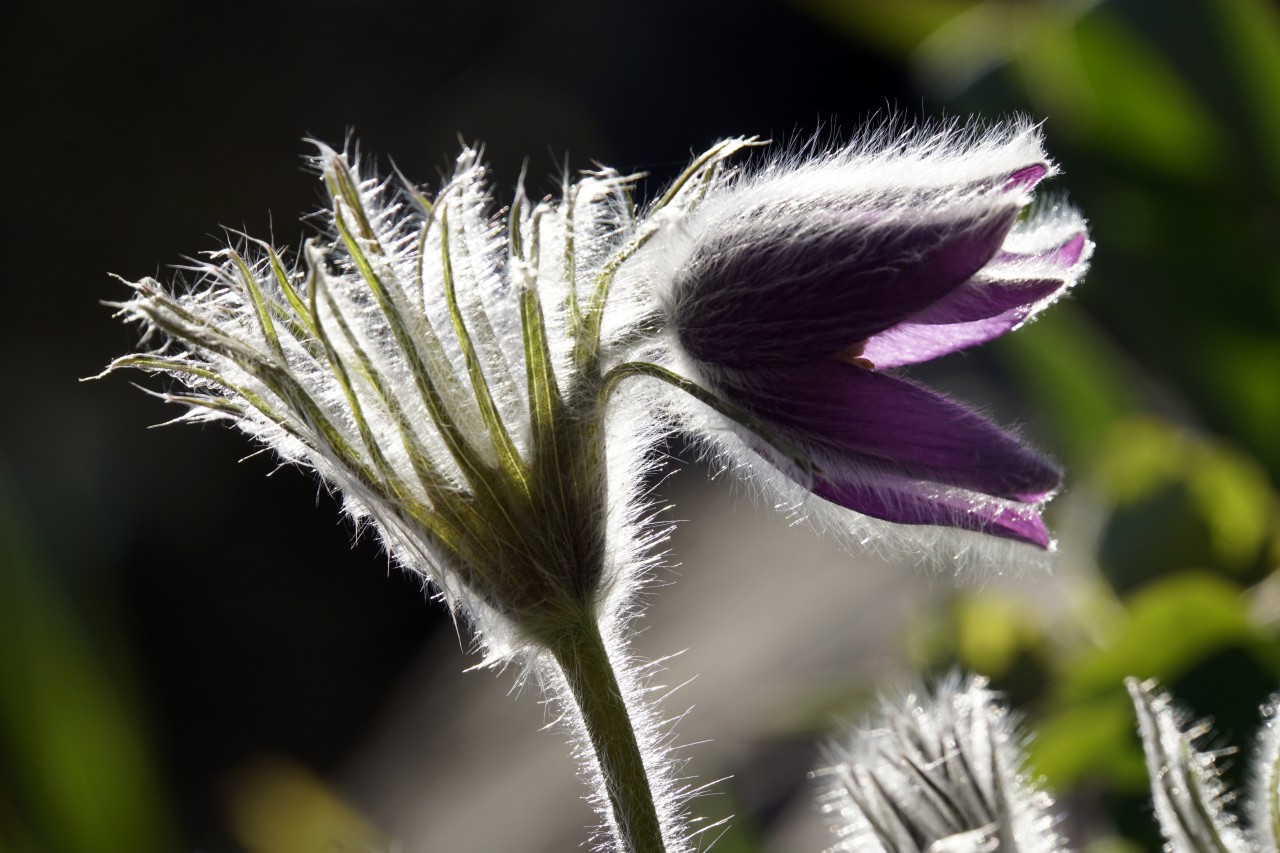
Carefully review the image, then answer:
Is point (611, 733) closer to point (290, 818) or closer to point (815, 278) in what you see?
point (815, 278)

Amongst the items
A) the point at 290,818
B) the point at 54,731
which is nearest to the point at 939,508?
the point at 290,818

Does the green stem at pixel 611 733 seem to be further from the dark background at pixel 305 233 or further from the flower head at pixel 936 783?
the dark background at pixel 305 233

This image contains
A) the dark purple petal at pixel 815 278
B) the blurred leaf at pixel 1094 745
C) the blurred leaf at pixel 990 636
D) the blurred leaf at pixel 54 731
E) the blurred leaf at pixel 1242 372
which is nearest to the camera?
the dark purple petal at pixel 815 278

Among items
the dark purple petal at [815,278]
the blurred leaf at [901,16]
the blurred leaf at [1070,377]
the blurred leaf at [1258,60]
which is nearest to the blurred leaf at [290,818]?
the dark purple petal at [815,278]

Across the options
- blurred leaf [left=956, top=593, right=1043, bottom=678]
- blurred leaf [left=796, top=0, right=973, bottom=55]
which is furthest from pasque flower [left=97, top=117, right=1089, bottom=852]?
blurred leaf [left=796, top=0, right=973, bottom=55]

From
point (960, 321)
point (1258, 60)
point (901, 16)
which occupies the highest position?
point (901, 16)

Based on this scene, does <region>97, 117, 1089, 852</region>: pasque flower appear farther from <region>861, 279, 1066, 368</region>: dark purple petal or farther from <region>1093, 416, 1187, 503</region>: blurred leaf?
<region>1093, 416, 1187, 503</region>: blurred leaf

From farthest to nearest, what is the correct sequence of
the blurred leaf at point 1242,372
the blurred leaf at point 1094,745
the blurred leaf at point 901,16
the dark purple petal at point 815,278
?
the blurred leaf at point 901,16
the blurred leaf at point 1242,372
the blurred leaf at point 1094,745
the dark purple petal at point 815,278
